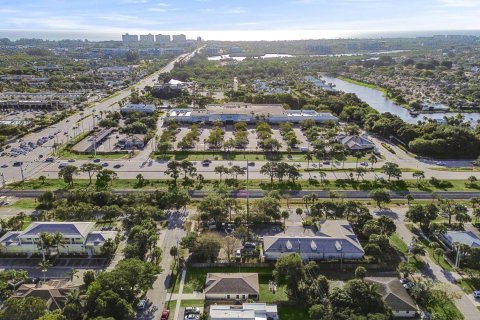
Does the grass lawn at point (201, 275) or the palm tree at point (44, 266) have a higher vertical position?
the palm tree at point (44, 266)

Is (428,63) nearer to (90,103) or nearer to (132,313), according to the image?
(90,103)

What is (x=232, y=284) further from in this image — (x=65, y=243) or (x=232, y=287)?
(x=65, y=243)

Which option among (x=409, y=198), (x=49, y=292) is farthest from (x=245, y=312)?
(x=409, y=198)

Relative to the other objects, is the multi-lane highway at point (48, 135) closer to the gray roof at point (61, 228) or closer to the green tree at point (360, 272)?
the gray roof at point (61, 228)

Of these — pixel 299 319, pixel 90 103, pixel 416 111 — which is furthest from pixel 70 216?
pixel 416 111

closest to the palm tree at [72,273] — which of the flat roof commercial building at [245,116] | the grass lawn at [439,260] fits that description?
the grass lawn at [439,260]

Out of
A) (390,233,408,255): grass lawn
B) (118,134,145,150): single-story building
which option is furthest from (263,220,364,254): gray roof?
(118,134,145,150): single-story building

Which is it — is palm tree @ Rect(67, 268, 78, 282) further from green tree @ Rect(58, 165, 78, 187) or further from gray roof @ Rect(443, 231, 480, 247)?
gray roof @ Rect(443, 231, 480, 247)
